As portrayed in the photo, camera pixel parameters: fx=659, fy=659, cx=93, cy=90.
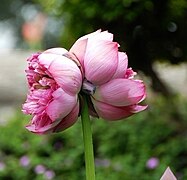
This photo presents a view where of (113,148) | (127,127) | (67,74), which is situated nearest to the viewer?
(67,74)

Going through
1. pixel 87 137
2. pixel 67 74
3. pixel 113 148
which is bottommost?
pixel 113 148

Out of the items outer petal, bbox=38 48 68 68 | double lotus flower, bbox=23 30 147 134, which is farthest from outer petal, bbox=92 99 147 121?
outer petal, bbox=38 48 68 68

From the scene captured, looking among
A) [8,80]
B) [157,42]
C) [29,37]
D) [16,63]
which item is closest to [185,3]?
[157,42]

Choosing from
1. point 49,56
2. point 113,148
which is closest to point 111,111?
point 49,56

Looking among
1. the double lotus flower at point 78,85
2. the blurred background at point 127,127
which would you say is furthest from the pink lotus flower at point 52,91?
the blurred background at point 127,127

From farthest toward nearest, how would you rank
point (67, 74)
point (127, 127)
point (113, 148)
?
point (127, 127), point (113, 148), point (67, 74)

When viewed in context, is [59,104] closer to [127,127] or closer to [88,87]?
[88,87]
